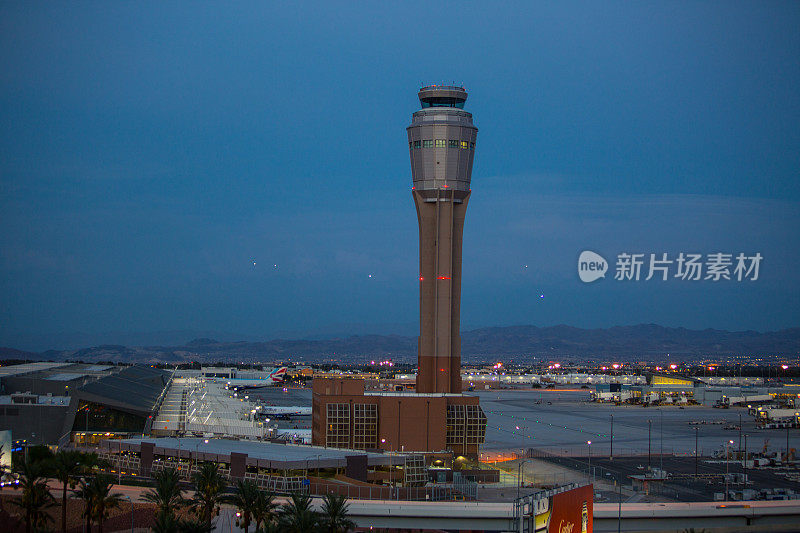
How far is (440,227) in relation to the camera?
316 ft

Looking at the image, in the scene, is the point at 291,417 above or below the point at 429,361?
below

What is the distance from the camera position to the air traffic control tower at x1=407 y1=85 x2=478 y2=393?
96.1 metres

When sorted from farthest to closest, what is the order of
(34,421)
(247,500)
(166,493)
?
(34,421) → (166,493) → (247,500)

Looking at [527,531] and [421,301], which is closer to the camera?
[527,531]

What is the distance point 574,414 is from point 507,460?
85.2m

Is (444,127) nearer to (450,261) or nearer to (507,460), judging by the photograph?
(450,261)

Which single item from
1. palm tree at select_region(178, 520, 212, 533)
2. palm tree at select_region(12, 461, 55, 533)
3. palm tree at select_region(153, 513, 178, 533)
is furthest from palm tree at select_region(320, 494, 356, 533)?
palm tree at select_region(12, 461, 55, 533)

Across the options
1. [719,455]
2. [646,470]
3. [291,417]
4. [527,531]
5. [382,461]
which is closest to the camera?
[527,531]

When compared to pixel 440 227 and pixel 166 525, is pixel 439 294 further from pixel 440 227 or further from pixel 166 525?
pixel 166 525

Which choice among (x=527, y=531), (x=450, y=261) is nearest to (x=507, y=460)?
(x=450, y=261)

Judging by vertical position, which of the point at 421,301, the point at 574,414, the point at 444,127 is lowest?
the point at 574,414

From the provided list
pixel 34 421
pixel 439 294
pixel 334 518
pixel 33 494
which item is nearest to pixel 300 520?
pixel 334 518

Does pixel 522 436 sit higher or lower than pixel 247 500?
lower

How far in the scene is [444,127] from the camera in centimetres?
9688
